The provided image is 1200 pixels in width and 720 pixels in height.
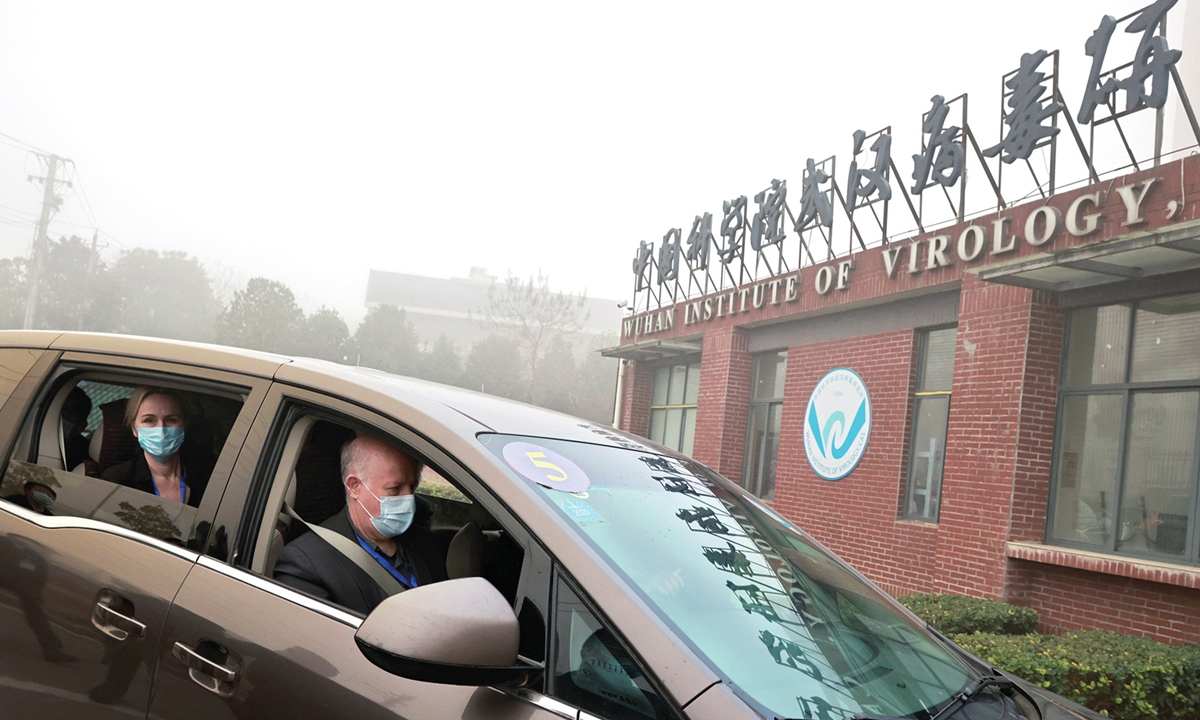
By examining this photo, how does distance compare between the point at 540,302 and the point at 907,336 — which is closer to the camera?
the point at 907,336

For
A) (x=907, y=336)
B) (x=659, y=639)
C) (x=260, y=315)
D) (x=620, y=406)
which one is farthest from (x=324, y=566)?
(x=260, y=315)

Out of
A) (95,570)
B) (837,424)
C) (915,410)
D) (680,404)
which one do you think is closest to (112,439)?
(95,570)

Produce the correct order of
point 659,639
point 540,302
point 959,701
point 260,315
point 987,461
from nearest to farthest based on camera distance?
point 659,639 < point 959,701 < point 987,461 < point 260,315 < point 540,302

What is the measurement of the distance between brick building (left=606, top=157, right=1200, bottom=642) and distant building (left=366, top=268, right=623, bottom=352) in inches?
2728

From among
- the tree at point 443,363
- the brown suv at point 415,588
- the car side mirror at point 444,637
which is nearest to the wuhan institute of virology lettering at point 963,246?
the brown suv at point 415,588

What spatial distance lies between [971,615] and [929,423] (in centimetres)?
393

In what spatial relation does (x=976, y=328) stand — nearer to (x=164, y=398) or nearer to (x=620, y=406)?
(x=164, y=398)

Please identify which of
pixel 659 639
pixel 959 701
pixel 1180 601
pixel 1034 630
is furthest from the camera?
pixel 1034 630

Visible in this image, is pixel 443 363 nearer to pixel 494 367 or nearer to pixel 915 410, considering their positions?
pixel 494 367

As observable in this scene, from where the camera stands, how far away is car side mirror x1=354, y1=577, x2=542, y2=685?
1464 mm

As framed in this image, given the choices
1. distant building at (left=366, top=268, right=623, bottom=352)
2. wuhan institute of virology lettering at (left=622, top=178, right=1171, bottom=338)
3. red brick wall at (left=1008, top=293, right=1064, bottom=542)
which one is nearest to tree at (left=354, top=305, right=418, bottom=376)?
distant building at (left=366, top=268, right=623, bottom=352)

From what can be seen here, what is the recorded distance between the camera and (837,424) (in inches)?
509

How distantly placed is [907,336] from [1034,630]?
170 inches

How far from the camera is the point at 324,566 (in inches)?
80.7
